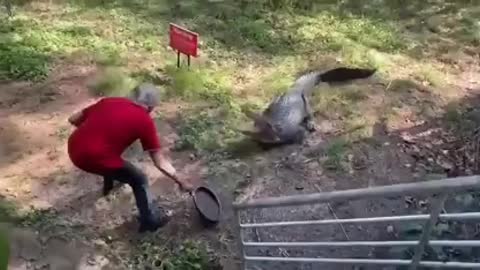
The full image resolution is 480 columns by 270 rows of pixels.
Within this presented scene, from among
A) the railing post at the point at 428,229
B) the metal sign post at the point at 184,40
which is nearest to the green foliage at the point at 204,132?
the metal sign post at the point at 184,40

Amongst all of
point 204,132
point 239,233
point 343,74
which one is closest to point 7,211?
point 204,132

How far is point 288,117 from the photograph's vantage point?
5.54m

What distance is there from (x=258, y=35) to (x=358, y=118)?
171 centimetres

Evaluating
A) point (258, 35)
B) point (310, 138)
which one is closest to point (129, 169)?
point (310, 138)

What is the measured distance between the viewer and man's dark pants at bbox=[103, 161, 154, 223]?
4.45 meters

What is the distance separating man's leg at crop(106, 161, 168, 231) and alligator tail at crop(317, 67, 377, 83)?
229 cm

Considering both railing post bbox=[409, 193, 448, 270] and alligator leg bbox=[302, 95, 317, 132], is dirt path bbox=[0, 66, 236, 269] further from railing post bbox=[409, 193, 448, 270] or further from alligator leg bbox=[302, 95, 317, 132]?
railing post bbox=[409, 193, 448, 270]

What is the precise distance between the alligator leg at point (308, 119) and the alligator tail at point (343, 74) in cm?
46

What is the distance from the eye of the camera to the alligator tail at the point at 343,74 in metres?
6.35

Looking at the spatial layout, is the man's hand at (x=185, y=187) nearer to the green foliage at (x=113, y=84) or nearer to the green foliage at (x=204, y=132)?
the green foliage at (x=204, y=132)

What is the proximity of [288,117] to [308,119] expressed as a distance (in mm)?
347

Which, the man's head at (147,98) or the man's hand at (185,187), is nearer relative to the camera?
the man's head at (147,98)

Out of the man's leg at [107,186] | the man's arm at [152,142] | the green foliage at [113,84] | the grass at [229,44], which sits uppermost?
the man's arm at [152,142]

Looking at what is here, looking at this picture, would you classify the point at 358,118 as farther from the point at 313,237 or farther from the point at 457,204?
the point at 457,204
